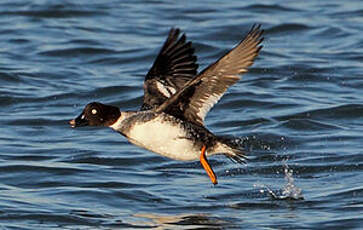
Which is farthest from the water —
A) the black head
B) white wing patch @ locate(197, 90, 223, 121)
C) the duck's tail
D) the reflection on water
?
white wing patch @ locate(197, 90, 223, 121)

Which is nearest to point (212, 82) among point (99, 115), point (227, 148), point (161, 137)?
point (161, 137)

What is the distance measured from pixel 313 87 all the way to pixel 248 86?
87cm

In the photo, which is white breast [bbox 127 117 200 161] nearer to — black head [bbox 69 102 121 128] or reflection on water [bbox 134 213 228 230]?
black head [bbox 69 102 121 128]

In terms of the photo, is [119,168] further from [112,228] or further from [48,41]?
[48,41]

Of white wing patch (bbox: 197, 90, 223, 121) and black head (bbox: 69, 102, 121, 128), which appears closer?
white wing patch (bbox: 197, 90, 223, 121)

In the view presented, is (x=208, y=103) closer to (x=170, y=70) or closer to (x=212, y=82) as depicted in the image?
(x=212, y=82)

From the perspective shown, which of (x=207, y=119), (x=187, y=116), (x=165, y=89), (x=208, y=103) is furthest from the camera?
(x=207, y=119)

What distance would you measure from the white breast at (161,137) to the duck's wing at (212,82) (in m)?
0.14

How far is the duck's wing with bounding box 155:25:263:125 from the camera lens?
23.6ft

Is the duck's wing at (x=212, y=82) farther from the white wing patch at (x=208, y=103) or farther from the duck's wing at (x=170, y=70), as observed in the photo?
the duck's wing at (x=170, y=70)

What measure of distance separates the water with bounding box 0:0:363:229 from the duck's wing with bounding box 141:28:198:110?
0.90 meters

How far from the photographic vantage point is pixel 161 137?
7543 millimetres

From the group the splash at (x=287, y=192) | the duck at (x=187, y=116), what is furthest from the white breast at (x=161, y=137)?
the splash at (x=287, y=192)

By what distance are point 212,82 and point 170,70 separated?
3.50 ft
